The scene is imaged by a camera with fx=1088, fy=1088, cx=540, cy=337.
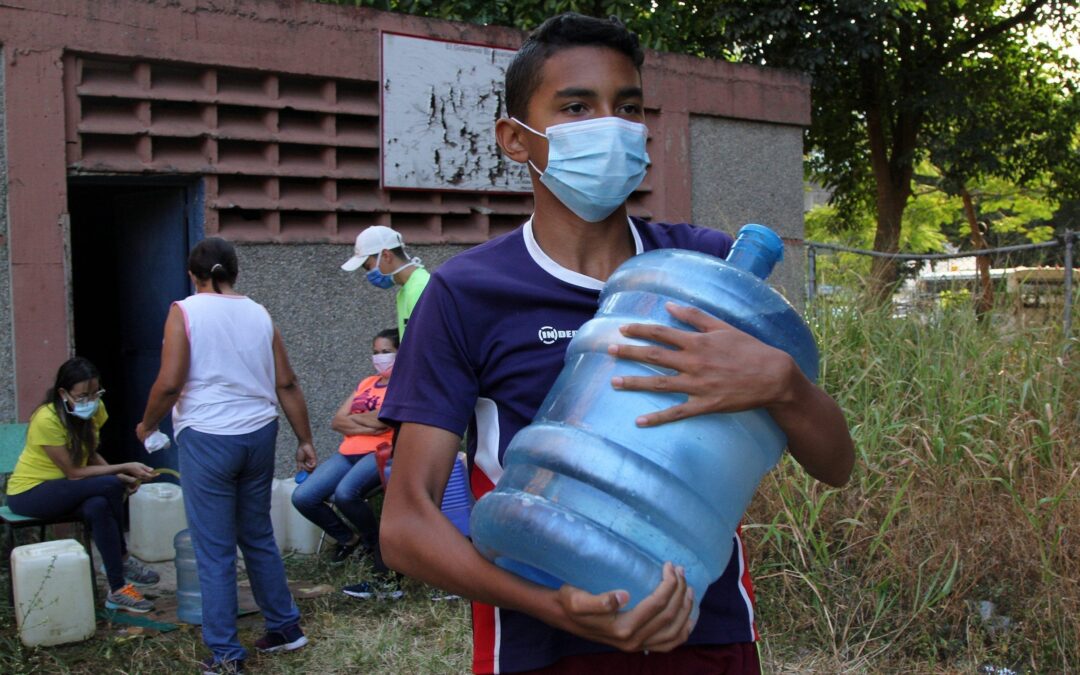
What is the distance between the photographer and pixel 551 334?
1.73 meters

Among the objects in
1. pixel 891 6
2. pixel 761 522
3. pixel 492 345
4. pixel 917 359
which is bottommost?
pixel 761 522

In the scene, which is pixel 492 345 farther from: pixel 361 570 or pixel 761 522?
pixel 361 570

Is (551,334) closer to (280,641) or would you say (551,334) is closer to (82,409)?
(280,641)

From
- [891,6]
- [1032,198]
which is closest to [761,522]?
[891,6]

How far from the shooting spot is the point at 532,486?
1516mm

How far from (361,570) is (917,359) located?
3327mm

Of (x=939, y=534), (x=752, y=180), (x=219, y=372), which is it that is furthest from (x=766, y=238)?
(x=752, y=180)

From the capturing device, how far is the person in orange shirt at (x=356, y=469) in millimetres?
6176

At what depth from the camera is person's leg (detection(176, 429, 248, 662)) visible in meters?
4.80

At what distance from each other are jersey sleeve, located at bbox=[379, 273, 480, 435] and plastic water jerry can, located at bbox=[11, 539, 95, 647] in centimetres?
402

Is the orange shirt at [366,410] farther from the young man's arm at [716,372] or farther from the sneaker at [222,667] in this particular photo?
the young man's arm at [716,372]

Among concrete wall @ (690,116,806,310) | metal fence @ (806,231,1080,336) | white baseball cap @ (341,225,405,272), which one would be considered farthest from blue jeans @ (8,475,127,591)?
concrete wall @ (690,116,806,310)

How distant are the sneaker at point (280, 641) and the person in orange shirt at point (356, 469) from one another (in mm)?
1127

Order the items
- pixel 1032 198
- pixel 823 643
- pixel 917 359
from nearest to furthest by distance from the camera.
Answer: pixel 823 643, pixel 917 359, pixel 1032 198
